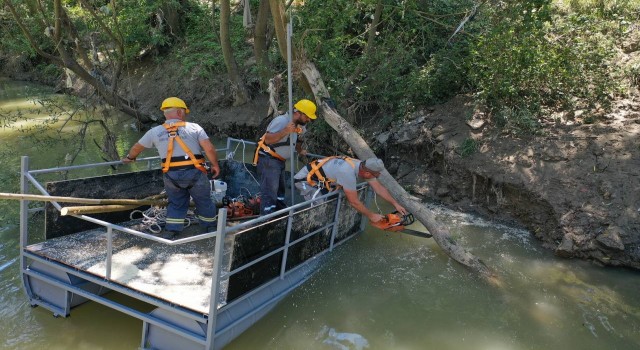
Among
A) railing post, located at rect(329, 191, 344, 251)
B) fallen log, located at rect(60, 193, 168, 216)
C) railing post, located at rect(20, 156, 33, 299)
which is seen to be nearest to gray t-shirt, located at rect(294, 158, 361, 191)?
railing post, located at rect(329, 191, 344, 251)

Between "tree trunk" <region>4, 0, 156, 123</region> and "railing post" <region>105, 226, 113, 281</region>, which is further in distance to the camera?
"tree trunk" <region>4, 0, 156, 123</region>

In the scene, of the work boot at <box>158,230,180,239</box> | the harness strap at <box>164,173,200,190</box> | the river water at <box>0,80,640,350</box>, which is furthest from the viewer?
the work boot at <box>158,230,180,239</box>

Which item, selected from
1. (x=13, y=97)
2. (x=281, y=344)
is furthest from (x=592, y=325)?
(x=13, y=97)

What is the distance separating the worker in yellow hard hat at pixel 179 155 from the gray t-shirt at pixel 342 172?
53.5 inches

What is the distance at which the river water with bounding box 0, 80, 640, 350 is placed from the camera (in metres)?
4.45

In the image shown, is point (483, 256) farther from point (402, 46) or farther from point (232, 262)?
point (402, 46)

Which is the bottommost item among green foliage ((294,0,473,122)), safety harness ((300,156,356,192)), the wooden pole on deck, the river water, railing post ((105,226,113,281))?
the river water

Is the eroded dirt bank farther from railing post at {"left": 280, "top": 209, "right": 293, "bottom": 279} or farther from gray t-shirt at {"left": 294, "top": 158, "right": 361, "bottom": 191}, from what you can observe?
railing post at {"left": 280, "top": 209, "right": 293, "bottom": 279}

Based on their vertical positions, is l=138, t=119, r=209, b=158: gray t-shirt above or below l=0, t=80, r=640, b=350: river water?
above

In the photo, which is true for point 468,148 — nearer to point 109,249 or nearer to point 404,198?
point 404,198

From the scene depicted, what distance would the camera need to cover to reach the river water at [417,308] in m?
4.45

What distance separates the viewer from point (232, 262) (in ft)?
13.3

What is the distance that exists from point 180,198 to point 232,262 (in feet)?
5.95

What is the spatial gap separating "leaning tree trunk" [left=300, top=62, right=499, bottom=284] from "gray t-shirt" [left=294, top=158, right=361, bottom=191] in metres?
1.03
